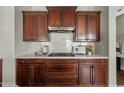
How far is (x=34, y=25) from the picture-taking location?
480 cm

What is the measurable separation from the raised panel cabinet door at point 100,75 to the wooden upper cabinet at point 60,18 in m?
1.19

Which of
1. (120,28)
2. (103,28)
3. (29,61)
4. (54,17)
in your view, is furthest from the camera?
(120,28)

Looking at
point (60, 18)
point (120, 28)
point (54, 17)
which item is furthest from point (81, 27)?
point (120, 28)

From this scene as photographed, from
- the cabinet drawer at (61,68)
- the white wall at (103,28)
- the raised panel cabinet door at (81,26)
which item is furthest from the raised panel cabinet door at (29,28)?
the white wall at (103,28)

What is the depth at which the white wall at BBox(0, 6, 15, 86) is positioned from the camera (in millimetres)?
4449

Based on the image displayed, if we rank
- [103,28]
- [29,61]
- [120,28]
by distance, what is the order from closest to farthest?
[29,61]
[103,28]
[120,28]

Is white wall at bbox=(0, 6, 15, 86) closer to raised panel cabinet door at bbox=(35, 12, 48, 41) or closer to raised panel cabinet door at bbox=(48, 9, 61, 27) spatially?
raised panel cabinet door at bbox=(35, 12, 48, 41)

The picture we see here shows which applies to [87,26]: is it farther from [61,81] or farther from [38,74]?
[38,74]

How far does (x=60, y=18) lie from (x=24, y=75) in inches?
62.4

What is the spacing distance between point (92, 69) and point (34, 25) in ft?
5.66

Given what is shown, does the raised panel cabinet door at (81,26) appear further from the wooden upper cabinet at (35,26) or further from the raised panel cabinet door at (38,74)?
the raised panel cabinet door at (38,74)

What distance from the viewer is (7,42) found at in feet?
14.7
